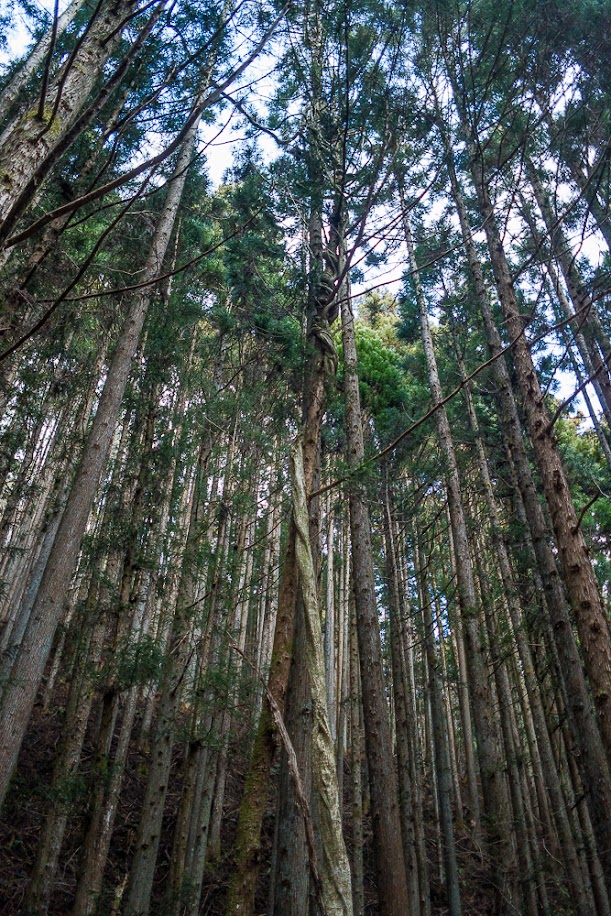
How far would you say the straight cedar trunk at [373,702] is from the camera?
4574 mm

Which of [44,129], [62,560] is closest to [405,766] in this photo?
[62,560]

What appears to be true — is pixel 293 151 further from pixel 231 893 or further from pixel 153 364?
pixel 231 893

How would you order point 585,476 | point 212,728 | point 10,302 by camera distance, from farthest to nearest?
point 585,476
point 212,728
point 10,302

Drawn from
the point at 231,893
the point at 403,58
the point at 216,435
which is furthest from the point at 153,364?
the point at 231,893

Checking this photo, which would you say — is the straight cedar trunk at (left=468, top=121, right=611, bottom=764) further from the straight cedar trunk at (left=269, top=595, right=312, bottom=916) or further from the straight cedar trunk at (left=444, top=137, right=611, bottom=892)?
the straight cedar trunk at (left=269, top=595, right=312, bottom=916)

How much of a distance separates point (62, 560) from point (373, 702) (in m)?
3.32

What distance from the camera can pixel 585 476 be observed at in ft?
Answer: 36.1

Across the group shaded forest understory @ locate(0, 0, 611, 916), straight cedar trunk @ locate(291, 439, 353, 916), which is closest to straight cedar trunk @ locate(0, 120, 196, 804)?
shaded forest understory @ locate(0, 0, 611, 916)

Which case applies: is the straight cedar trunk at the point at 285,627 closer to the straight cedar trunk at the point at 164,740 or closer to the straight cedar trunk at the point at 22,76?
the straight cedar trunk at the point at 164,740

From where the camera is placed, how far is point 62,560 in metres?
4.72

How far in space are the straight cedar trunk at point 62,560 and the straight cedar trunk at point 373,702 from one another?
7.95 ft

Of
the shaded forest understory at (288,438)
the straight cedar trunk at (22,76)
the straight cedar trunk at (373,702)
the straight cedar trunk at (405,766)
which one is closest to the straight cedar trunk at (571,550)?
the shaded forest understory at (288,438)

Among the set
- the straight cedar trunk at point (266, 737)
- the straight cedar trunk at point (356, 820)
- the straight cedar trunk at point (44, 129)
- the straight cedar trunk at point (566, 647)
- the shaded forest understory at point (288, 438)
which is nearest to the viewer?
the straight cedar trunk at point (44, 129)

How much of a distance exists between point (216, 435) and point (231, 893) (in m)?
6.15
